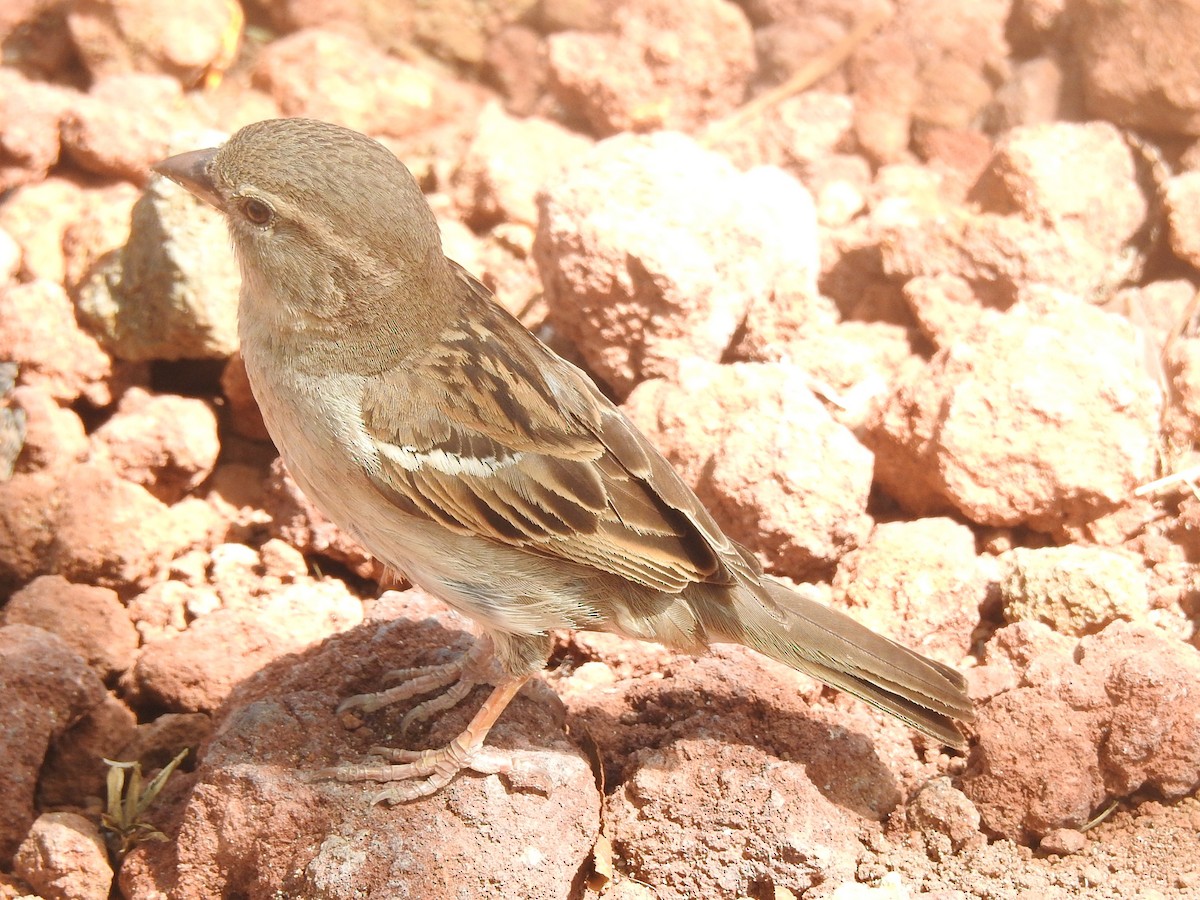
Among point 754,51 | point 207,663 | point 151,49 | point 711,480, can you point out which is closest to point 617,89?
point 754,51

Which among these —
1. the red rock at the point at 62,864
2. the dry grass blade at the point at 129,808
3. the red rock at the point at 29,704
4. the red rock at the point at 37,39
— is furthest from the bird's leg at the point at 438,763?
the red rock at the point at 37,39

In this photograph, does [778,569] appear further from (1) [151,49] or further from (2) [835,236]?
(1) [151,49]

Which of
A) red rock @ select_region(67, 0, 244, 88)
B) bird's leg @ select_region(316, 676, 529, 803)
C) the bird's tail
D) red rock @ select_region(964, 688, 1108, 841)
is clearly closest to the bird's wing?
the bird's tail

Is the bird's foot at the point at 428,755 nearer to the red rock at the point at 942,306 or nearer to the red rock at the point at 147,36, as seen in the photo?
the red rock at the point at 942,306

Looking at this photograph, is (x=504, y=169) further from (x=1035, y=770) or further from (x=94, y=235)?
(x=1035, y=770)

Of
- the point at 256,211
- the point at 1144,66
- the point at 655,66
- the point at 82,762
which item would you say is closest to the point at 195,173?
the point at 256,211

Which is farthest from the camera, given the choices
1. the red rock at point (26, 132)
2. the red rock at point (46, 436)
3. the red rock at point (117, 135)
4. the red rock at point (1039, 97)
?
the red rock at point (1039, 97)

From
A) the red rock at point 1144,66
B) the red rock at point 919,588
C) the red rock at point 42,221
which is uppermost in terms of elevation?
the red rock at point 1144,66
